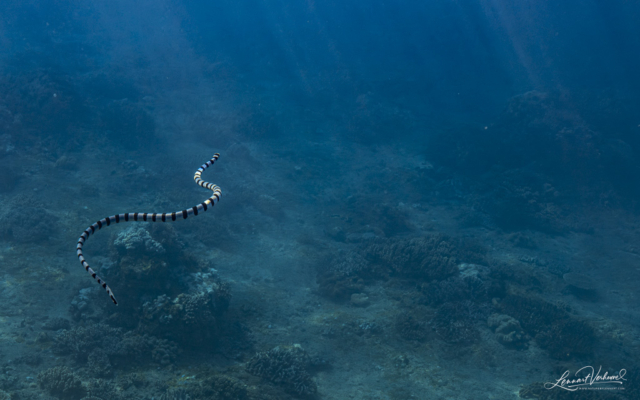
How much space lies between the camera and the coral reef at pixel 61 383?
6.41 meters

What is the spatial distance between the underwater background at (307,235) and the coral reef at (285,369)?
0.04m

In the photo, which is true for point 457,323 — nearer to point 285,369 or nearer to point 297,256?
point 285,369

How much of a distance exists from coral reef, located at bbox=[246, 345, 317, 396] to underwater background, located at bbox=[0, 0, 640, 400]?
36 mm

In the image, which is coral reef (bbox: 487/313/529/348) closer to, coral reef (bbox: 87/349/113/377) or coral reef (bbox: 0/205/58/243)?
coral reef (bbox: 87/349/113/377)

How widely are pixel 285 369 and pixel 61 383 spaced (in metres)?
4.61

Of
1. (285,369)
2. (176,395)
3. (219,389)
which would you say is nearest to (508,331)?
(285,369)

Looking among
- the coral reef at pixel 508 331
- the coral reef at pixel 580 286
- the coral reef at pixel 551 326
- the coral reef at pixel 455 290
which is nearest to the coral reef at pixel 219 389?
the coral reef at pixel 455 290

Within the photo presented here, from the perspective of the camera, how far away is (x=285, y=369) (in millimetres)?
7977

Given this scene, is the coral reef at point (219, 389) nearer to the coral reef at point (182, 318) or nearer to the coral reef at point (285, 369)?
the coral reef at point (285, 369)

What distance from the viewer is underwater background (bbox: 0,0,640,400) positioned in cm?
830

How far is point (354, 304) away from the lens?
11406 mm

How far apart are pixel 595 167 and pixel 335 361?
23650 mm

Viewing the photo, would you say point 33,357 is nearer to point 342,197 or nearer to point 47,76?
point 342,197

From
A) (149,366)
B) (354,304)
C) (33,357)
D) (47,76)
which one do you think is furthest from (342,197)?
(47,76)
